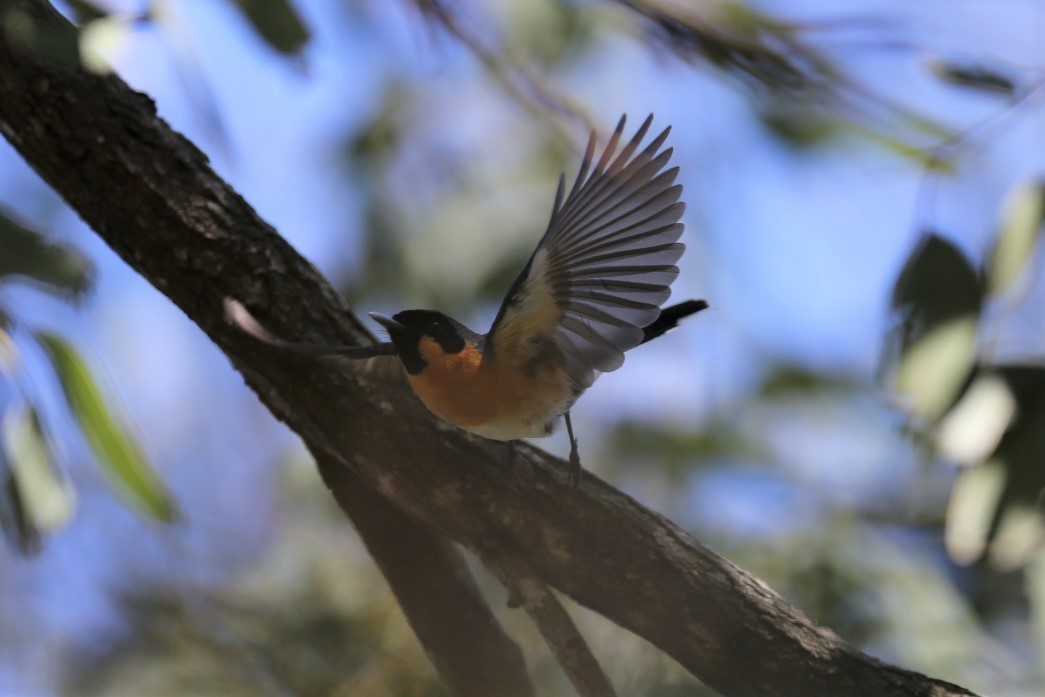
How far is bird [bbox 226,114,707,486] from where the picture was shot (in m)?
1.07

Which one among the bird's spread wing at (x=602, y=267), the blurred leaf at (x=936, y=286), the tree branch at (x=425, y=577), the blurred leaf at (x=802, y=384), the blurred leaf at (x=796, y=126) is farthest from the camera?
the blurred leaf at (x=802, y=384)

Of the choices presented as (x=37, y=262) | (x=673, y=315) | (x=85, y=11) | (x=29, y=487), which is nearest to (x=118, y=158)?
(x=37, y=262)

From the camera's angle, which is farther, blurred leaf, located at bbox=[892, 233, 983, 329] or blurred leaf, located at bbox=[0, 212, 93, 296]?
blurred leaf, located at bbox=[892, 233, 983, 329]

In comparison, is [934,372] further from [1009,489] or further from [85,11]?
[85,11]

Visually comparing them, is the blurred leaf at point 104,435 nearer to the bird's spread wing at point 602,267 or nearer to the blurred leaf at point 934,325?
the bird's spread wing at point 602,267

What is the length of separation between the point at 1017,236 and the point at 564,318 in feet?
3.10

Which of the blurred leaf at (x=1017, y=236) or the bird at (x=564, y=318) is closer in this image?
the bird at (x=564, y=318)

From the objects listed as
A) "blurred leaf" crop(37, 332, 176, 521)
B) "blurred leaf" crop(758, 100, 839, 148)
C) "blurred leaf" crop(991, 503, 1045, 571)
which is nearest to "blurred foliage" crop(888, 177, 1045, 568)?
"blurred leaf" crop(991, 503, 1045, 571)

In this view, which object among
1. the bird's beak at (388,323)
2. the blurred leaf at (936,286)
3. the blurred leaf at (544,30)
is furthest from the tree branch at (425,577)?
the blurred leaf at (544,30)

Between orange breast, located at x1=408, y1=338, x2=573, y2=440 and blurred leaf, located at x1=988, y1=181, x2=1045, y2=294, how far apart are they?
2.87 ft

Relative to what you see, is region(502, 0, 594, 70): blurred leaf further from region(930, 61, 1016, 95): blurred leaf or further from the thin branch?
the thin branch

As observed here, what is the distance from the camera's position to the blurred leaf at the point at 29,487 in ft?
4.75

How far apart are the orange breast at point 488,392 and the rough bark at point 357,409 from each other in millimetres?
97

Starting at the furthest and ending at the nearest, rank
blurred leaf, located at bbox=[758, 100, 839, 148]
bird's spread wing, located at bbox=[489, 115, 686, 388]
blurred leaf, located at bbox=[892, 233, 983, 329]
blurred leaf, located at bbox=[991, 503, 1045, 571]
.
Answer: blurred leaf, located at bbox=[758, 100, 839, 148] → blurred leaf, located at bbox=[892, 233, 983, 329] → blurred leaf, located at bbox=[991, 503, 1045, 571] → bird's spread wing, located at bbox=[489, 115, 686, 388]
